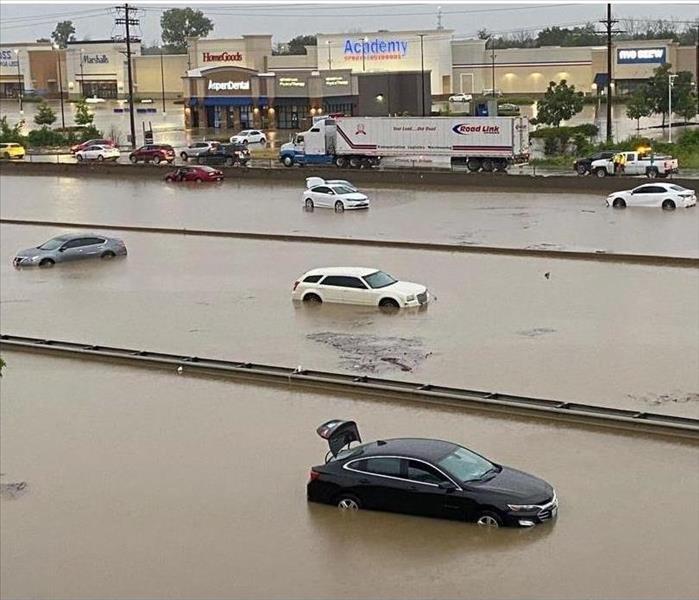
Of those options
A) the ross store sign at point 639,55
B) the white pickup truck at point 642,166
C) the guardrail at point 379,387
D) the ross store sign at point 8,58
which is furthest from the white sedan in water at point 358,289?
the ross store sign at point 8,58

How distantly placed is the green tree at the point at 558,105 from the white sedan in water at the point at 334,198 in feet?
61.6

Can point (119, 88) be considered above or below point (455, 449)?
above

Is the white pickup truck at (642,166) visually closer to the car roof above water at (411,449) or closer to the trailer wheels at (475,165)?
the trailer wheels at (475,165)

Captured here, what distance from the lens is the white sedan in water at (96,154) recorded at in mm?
51156

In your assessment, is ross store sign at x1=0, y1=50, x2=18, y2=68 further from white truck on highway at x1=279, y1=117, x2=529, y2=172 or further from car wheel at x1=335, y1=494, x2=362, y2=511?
car wheel at x1=335, y1=494, x2=362, y2=511

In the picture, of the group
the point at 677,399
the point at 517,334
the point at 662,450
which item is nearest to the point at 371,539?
the point at 662,450

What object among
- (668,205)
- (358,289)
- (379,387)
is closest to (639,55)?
(668,205)

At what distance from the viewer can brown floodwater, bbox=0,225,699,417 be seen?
16109 mm

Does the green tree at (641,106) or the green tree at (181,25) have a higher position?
the green tree at (181,25)

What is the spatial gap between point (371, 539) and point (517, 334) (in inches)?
305

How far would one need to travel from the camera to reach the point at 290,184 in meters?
41.5

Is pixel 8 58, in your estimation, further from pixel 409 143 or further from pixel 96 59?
pixel 409 143

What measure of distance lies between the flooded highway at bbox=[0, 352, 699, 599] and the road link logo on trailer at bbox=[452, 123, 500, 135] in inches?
1059

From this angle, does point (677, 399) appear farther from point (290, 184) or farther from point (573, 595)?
point (290, 184)
